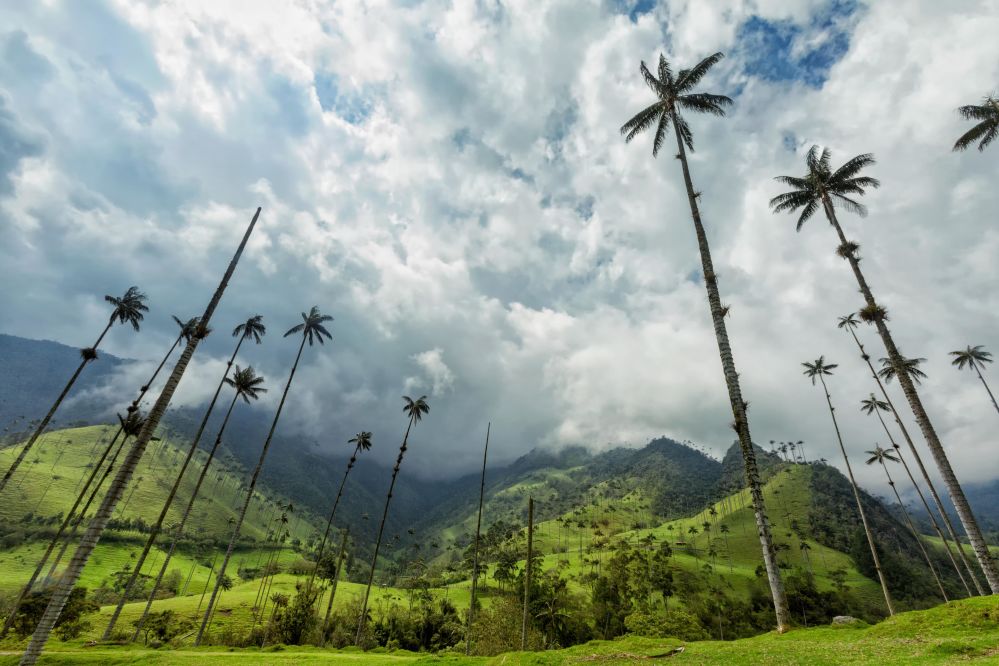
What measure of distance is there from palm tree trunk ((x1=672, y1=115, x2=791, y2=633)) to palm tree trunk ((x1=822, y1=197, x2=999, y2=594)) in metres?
11.7

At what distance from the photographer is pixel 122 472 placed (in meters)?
23.4

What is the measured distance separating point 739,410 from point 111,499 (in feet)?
113

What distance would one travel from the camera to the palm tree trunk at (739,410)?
21.2 metres

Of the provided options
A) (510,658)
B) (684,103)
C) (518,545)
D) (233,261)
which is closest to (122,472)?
(233,261)

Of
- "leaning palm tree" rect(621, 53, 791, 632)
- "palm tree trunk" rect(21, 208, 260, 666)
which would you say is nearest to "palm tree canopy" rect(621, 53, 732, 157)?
"leaning palm tree" rect(621, 53, 791, 632)

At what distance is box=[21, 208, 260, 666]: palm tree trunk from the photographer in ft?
64.0

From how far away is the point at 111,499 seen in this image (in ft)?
76.7

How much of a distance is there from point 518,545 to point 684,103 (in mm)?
198435

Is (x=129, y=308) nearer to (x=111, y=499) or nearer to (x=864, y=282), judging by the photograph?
(x=111, y=499)

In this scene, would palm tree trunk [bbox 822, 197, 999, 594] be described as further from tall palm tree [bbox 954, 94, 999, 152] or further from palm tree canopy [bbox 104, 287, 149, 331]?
palm tree canopy [bbox 104, 287, 149, 331]

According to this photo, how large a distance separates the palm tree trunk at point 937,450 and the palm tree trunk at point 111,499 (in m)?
43.2

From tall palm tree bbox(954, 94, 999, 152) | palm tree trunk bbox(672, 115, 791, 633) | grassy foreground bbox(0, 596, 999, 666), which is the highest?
tall palm tree bbox(954, 94, 999, 152)

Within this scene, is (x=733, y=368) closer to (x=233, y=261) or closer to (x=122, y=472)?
(x=233, y=261)

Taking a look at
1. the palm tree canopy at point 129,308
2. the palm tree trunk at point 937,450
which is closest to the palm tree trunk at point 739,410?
the palm tree trunk at point 937,450
